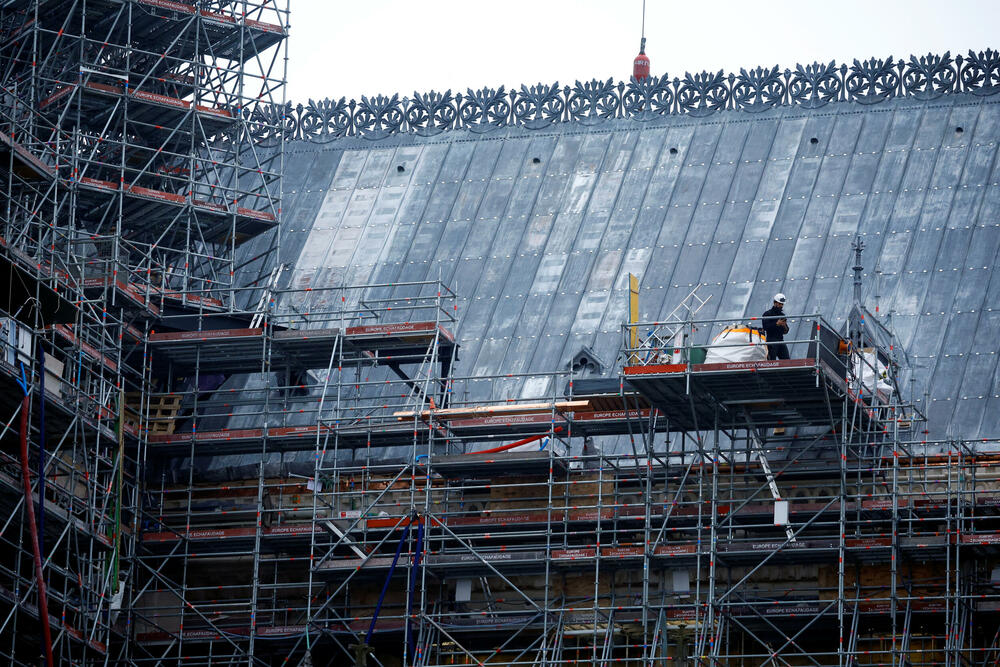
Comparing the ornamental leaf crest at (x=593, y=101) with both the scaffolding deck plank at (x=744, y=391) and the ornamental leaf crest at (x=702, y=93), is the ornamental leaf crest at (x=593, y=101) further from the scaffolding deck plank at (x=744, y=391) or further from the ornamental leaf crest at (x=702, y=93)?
the scaffolding deck plank at (x=744, y=391)

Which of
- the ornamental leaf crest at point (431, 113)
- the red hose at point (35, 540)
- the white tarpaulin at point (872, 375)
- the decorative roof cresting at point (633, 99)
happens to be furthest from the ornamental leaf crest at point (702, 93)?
the red hose at point (35, 540)

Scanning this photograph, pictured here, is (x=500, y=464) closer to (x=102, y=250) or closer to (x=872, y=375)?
(x=872, y=375)

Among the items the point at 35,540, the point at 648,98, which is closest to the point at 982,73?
the point at 648,98

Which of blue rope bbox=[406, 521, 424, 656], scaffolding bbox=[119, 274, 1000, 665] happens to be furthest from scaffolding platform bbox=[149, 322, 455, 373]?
blue rope bbox=[406, 521, 424, 656]

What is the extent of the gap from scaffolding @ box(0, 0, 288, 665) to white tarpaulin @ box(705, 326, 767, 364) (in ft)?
40.9

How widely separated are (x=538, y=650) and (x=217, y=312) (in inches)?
470

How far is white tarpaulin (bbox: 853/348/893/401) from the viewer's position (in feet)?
149

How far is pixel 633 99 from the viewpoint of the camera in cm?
5709

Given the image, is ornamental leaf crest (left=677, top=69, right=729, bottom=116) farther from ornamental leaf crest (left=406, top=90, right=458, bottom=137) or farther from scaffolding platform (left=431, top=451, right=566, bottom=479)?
scaffolding platform (left=431, top=451, right=566, bottom=479)

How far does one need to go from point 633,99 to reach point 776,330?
1351cm

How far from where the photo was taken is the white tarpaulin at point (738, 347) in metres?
44.3

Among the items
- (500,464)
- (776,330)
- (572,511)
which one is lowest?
(572,511)

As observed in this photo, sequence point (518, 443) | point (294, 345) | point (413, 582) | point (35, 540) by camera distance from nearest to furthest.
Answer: point (35, 540)
point (413, 582)
point (518, 443)
point (294, 345)

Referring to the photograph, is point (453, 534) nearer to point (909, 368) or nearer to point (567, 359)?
point (567, 359)
